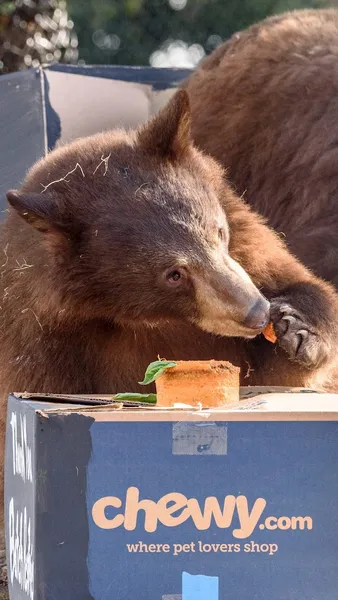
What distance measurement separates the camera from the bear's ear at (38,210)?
289 cm

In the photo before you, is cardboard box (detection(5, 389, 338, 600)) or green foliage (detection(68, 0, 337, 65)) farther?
green foliage (detection(68, 0, 337, 65))

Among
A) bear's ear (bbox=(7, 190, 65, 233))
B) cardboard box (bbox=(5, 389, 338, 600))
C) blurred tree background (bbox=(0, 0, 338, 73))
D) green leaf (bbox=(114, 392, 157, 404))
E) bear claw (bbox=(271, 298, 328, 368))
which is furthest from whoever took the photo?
blurred tree background (bbox=(0, 0, 338, 73))

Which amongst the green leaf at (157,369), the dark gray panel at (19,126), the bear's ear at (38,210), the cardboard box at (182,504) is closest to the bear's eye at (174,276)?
the bear's ear at (38,210)

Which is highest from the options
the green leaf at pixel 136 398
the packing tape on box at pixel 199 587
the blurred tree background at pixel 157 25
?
the green leaf at pixel 136 398

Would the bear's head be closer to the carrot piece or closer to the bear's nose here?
the bear's nose

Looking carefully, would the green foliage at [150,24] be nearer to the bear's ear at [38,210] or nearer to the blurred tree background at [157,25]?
the blurred tree background at [157,25]

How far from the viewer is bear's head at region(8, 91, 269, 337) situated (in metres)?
2.95

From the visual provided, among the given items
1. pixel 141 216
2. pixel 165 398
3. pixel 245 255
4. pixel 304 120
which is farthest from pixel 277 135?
pixel 165 398

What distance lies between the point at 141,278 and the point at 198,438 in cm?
99

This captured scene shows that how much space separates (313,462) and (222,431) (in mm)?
205

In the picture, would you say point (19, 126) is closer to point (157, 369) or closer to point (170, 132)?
point (170, 132)

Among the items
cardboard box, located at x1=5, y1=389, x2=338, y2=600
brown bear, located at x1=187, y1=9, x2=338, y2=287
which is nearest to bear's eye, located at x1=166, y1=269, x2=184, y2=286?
cardboard box, located at x1=5, y1=389, x2=338, y2=600

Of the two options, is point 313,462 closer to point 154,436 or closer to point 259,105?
point 154,436

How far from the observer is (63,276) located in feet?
9.98
